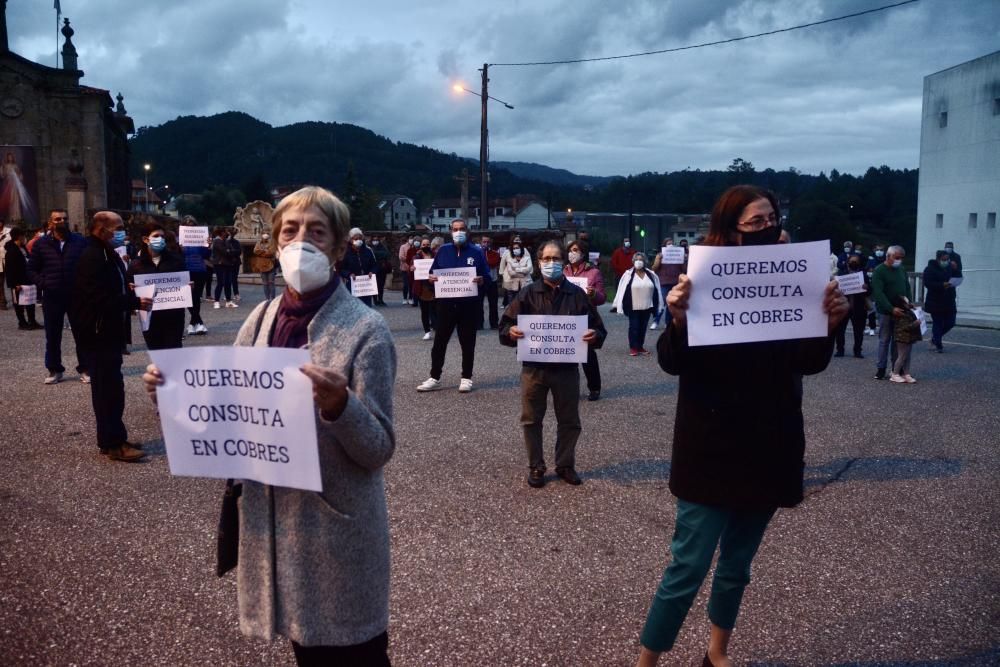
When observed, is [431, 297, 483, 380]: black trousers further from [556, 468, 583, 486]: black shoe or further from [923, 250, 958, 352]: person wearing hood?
[923, 250, 958, 352]: person wearing hood

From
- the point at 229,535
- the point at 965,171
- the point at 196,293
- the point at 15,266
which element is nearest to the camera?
the point at 229,535

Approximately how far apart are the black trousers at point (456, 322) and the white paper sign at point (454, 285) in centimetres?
7

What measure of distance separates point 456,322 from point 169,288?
341 centimetres

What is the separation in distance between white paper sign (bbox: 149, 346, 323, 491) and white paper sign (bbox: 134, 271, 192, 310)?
21.2 ft

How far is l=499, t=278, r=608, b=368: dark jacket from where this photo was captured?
6633mm

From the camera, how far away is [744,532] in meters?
3.10

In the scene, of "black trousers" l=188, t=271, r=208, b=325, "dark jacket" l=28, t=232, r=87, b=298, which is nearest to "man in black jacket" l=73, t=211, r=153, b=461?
"dark jacket" l=28, t=232, r=87, b=298

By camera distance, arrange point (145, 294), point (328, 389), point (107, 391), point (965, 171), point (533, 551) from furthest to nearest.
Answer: point (965, 171)
point (145, 294)
point (107, 391)
point (533, 551)
point (328, 389)

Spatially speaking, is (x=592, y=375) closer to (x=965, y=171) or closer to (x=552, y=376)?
(x=552, y=376)

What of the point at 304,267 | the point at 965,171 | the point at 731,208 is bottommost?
the point at 304,267

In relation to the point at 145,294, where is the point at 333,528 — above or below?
below

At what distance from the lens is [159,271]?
8.89m

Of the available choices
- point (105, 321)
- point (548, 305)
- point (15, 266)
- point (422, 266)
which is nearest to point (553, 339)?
point (548, 305)

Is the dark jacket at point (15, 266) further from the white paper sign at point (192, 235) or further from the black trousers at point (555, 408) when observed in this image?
the black trousers at point (555, 408)
